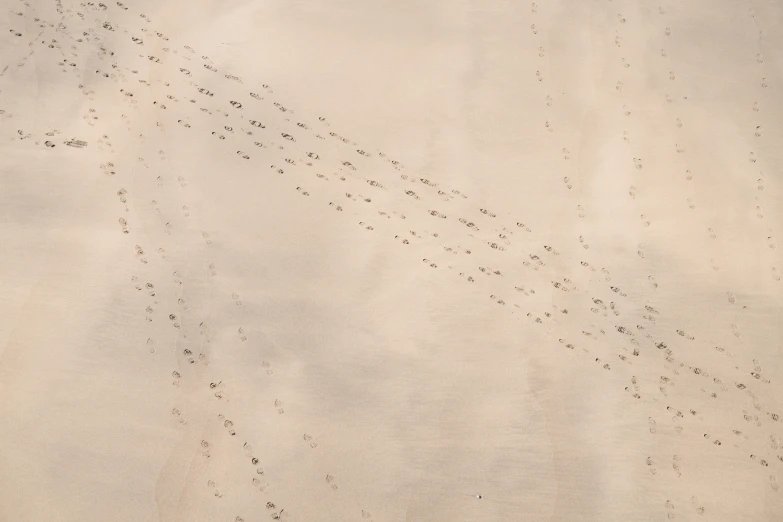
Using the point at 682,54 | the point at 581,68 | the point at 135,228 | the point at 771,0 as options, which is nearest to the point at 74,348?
the point at 135,228

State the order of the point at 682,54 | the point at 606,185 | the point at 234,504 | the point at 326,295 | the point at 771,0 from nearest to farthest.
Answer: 1. the point at 234,504
2. the point at 326,295
3. the point at 606,185
4. the point at 682,54
5. the point at 771,0

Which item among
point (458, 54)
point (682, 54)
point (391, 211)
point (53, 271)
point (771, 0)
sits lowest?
point (53, 271)

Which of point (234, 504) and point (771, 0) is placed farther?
point (771, 0)

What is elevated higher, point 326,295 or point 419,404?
point 326,295

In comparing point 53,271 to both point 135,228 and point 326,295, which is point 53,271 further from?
point 326,295

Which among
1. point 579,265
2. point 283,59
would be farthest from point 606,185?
point 283,59

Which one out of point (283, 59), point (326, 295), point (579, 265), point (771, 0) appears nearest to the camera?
point (326, 295)
